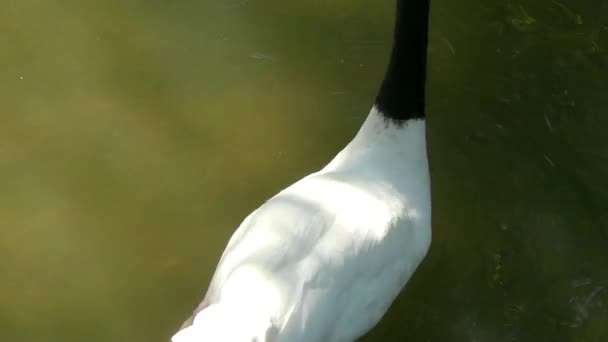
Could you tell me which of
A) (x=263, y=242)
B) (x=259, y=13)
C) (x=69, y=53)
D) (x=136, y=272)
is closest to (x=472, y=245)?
(x=263, y=242)

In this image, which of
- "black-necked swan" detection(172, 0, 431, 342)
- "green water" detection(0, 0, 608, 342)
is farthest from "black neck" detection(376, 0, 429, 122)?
"green water" detection(0, 0, 608, 342)

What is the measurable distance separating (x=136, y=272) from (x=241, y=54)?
103cm

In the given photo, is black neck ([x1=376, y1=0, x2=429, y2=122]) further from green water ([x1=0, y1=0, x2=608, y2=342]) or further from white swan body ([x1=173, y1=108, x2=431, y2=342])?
green water ([x1=0, y1=0, x2=608, y2=342])

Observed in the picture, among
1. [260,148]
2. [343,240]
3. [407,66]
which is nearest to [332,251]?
[343,240]

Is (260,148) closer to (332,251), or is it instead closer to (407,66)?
(407,66)

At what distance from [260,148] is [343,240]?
95 centimetres

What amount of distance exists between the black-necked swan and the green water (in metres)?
0.44

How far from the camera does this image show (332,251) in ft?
6.53

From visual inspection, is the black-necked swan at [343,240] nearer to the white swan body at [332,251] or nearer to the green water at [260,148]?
the white swan body at [332,251]

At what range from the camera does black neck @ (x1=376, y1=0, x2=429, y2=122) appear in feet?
7.49

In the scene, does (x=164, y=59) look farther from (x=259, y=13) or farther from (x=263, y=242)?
(x=263, y=242)

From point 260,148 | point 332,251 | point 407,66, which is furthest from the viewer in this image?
point 260,148

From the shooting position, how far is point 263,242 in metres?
2.01

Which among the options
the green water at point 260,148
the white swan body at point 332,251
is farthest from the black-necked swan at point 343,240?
the green water at point 260,148
